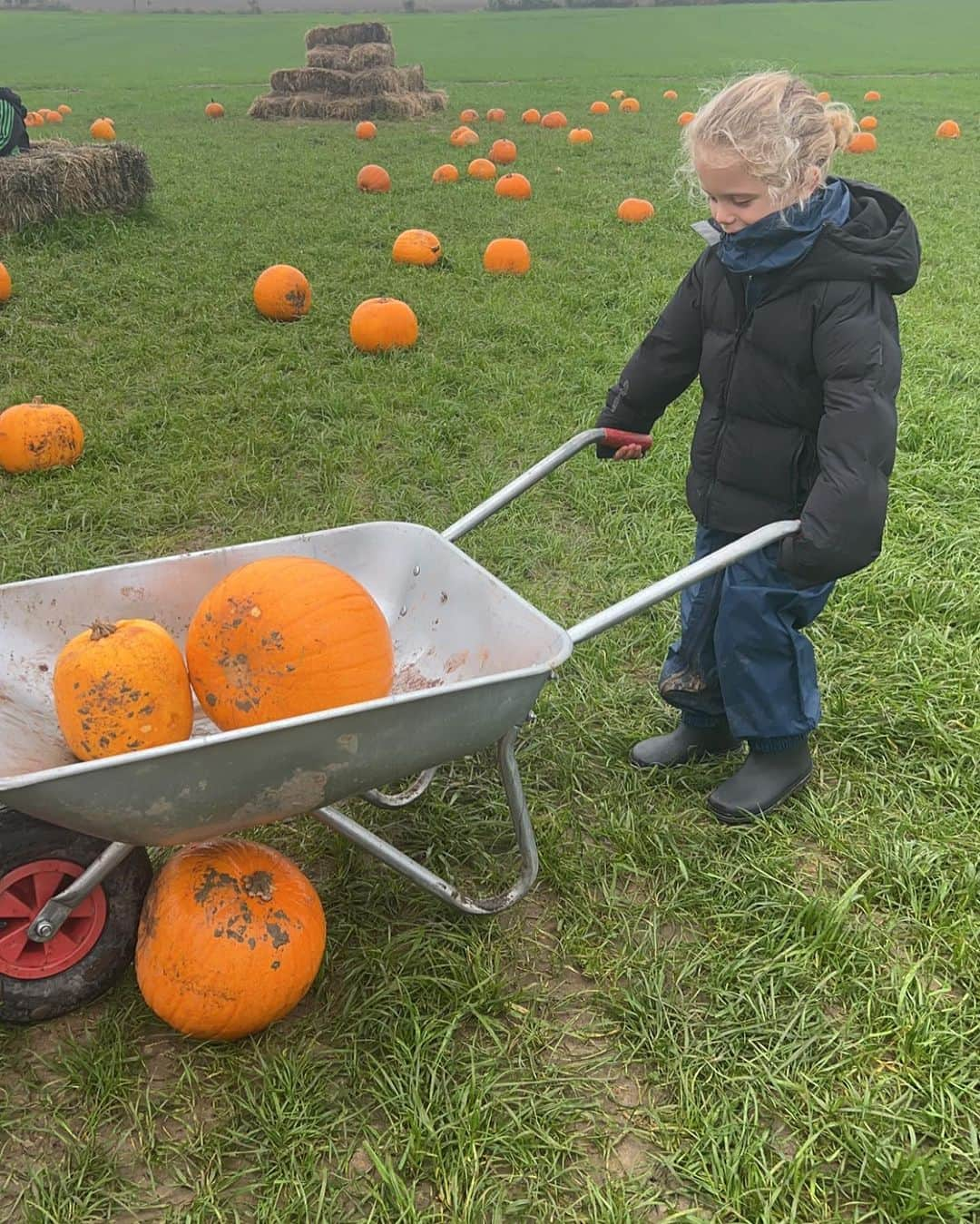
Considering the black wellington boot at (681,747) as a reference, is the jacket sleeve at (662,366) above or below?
above

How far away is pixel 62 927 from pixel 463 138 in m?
14.9

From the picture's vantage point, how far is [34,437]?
4875 millimetres

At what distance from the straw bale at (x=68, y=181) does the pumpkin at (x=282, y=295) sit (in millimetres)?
3004

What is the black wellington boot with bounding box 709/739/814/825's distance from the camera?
3.02 metres

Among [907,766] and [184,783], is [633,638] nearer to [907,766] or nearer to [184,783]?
[907,766]

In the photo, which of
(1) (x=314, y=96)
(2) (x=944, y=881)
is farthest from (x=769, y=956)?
(1) (x=314, y=96)

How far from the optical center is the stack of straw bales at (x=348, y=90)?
18.2 meters

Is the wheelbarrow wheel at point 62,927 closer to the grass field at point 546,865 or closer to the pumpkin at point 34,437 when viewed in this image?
the grass field at point 546,865

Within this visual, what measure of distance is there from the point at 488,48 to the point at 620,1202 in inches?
1561

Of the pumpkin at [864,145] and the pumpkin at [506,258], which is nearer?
the pumpkin at [506,258]

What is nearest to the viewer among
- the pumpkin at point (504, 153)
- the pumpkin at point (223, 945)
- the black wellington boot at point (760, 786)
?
the pumpkin at point (223, 945)

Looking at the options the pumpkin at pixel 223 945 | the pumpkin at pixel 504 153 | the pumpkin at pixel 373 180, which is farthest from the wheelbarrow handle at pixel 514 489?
the pumpkin at pixel 504 153

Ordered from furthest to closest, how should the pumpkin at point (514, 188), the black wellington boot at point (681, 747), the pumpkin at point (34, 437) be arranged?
1. the pumpkin at point (514, 188)
2. the pumpkin at point (34, 437)
3. the black wellington boot at point (681, 747)

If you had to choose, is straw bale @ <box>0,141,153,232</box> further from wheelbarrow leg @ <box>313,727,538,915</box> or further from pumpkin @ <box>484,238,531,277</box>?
wheelbarrow leg @ <box>313,727,538,915</box>
